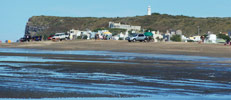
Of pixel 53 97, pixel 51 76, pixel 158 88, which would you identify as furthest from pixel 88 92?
pixel 51 76

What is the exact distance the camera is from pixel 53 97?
13188 mm

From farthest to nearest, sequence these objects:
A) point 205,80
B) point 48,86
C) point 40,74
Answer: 1. point 40,74
2. point 205,80
3. point 48,86

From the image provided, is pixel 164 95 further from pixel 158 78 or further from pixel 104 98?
pixel 158 78

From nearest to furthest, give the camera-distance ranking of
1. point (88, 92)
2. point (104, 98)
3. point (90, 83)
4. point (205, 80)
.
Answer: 1. point (104, 98)
2. point (88, 92)
3. point (90, 83)
4. point (205, 80)

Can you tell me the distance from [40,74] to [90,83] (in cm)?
369

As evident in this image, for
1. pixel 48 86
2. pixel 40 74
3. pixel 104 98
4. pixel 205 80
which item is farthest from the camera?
pixel 40 74

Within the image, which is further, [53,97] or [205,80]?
[205,80]

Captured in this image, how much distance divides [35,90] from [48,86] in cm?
105

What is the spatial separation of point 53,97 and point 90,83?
354 centimetres

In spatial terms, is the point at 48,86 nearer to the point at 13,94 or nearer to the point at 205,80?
the point at 13,94

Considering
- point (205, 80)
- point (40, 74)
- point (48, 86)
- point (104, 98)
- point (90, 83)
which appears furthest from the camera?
point (40, 74)

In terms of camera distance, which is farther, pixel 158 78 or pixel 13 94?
pixel 158 78

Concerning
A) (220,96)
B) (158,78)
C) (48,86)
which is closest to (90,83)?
(48,86)

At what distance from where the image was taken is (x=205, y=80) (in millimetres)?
18500
